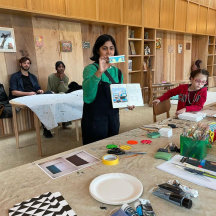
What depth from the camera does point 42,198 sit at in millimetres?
833

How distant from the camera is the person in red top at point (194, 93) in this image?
2.21 m

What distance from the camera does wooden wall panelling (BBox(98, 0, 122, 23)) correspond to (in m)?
4.43

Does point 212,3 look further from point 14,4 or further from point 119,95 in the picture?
point 119,95

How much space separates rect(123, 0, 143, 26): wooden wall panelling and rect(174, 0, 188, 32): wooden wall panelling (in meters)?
1.67

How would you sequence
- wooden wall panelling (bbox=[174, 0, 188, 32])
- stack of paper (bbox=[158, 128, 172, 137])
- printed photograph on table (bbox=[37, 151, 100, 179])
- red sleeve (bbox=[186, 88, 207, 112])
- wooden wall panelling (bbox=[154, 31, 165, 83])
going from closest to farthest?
printed photograph on table (bbox=[37, 151, 100, 179]), stack of paper (bbox=[158, 128, 172, 137]), red sleeve (bbox=[186, 88, 207, 112]), wooden wall panelling (bbox=[174, 0, 188, 32]), wooden wall panelling (bbox=[154, 31, 165, 83])

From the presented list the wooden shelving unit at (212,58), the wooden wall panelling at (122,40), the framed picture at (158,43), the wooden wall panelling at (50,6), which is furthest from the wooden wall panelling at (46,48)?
the wooden shelving unit at (212,58)

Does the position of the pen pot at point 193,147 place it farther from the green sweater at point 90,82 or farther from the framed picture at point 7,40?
the framed picture at point 7,40

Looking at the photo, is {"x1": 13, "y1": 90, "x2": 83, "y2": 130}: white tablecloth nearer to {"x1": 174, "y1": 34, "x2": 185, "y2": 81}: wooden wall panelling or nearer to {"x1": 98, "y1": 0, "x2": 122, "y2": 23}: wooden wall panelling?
{"x1": 98, "y1": 0, "x2": 122, "y2": 23}: wooden wall panelling

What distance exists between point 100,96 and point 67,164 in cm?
75

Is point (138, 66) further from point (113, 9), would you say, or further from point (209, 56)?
point (209, 56)

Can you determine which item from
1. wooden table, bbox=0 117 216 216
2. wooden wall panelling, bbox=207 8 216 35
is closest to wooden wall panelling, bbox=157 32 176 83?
wooden wall panelling, bbox=207 8 216 35

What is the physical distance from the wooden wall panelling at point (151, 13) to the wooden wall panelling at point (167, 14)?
0.63 feet

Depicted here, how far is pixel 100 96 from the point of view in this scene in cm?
174

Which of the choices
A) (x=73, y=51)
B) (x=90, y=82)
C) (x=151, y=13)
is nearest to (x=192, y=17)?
(x=151, y=13)
